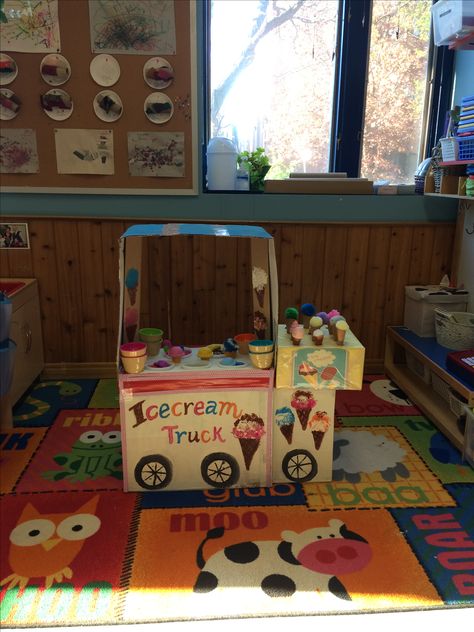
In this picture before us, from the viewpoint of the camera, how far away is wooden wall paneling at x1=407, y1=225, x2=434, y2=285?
316 centimetres

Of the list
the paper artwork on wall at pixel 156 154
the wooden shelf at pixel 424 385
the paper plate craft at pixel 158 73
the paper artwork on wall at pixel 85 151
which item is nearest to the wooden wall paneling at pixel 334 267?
the wooden shelf at pixel 424 385

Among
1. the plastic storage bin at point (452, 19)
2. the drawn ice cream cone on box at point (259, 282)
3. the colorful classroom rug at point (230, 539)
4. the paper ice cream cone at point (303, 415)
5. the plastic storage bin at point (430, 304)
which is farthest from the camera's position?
the plastic storage bin at point (430, 304)

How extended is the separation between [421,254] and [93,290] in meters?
1.96

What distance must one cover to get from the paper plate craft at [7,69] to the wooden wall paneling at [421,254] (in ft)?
7.77

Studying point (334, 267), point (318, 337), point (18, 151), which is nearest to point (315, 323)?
point (318, 337)

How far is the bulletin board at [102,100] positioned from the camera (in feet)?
8.96

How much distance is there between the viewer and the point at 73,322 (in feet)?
10.4

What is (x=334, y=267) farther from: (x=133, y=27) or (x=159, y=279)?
(x=133, y=27)

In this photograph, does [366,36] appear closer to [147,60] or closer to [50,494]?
[147,60]

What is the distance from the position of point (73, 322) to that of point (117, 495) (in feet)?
4.45

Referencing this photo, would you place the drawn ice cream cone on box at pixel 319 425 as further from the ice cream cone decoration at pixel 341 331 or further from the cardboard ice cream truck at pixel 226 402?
the ice cream cone decoration at pixel 341 331

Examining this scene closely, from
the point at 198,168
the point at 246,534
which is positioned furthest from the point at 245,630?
the point at 198,168

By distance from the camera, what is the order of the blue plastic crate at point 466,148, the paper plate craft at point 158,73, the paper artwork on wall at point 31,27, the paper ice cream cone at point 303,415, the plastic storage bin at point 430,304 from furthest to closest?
the plastic storage bin at point 430,304
the paper plate craft at point 158,73
the paper artwork on wall at point 31,27
the blue plastic crate at point 466,148
the paper ice cream cone at point 303,415

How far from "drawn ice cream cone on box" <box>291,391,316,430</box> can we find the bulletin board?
4.77 feet
